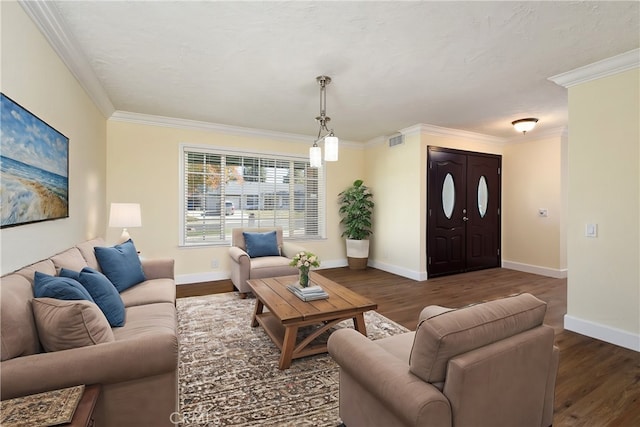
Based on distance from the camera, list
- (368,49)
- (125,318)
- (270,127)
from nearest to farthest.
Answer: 1. (125,318)
2. (368,49)
3. (270,127)

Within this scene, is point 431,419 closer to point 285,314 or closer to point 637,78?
point 285,314

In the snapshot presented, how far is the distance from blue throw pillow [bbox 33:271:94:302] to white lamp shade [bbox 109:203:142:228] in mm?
2123

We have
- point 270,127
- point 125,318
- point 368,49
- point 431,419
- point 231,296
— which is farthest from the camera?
point 270,127

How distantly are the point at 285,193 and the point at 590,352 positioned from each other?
4.51 metres

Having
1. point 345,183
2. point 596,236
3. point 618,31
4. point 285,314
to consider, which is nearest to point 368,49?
point 618,31

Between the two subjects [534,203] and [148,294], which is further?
[534,203]

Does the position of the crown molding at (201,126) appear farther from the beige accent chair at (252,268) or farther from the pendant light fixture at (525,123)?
the pendant light fixture at (525,123)

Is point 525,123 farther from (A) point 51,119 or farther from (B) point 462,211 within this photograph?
(A) point 51,119

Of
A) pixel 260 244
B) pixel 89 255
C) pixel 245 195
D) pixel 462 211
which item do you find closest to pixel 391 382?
pixel 89 255

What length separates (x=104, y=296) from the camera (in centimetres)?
196

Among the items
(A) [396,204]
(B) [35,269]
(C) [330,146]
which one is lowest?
(B) [35,269]

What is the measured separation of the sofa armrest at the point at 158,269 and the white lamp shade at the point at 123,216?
67 cm

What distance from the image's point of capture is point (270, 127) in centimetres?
504

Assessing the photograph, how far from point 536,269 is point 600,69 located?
152 inches
